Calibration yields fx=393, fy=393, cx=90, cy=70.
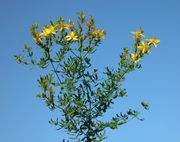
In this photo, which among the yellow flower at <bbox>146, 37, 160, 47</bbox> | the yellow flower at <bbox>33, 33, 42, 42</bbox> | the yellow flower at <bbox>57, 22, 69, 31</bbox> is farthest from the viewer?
the yellow flower at <bbox>146, 37, 160, 47</bbox>

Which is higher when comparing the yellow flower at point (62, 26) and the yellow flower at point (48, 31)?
the yellow flower at point (62, 26)

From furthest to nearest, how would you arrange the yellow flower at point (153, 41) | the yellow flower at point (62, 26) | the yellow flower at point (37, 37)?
the yellow flower at point (153, 41) < the yellow flower at point (62, 26) < the yellow flower at point (37, 37)

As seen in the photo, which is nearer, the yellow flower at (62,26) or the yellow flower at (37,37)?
the yellow flower at (37,37)

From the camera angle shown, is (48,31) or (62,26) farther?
(62,26)

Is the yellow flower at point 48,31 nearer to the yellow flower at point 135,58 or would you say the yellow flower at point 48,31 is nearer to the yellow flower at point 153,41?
the yellow flower at point 135,58

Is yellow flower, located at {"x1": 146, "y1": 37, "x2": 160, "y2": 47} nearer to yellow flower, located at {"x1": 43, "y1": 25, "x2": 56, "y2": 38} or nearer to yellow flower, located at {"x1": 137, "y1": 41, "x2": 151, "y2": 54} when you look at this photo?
yellow flower, located at {"x1": 137, "y1": 41, "x2": 151, "y2": 54}

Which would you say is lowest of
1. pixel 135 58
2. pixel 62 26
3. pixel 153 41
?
pixel 135 58

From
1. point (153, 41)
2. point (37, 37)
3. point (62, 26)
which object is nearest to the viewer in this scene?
point (37, 37)

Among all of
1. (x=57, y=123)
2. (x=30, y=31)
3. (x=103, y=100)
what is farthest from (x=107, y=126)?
(x=30, y=31)

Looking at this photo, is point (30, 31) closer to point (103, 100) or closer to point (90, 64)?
point (90, 64)

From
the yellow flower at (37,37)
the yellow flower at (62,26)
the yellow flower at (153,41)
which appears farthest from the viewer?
the yellow flower at (153,41)

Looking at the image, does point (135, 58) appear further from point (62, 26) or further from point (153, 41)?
point (62, 26)

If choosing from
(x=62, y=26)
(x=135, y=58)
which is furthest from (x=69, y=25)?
(x=135, y=58)

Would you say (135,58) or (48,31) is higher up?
(48,31)
